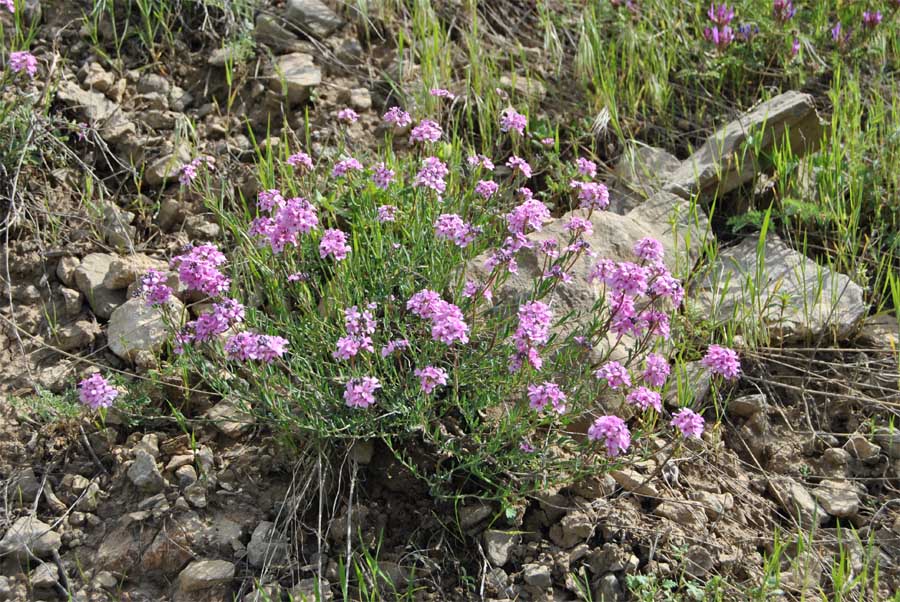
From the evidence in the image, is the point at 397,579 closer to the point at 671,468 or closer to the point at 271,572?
the point at 271,572

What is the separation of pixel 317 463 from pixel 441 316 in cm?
72

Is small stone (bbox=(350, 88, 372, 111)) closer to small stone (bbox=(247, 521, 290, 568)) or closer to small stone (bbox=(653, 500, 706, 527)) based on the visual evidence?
small stone (bbox=(247, 521, 290, 568))

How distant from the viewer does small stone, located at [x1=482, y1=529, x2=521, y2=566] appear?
290cm

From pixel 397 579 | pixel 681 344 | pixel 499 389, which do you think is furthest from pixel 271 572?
pixel 681 344

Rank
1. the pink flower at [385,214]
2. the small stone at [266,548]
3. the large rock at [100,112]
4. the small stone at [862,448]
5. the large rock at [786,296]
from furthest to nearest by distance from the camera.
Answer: the large rock at [100,112], the large rock at [786,296], the small stone at [862,448], the pink flower at [385,214], the small stone at [266,548]

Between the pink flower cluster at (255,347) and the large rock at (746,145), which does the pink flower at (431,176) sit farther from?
the large rock at (746,145)

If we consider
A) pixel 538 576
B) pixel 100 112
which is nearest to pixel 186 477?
pixel 538 576

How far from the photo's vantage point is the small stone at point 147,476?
3072 millimetres

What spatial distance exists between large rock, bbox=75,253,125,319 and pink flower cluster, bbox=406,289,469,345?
1.51 metres

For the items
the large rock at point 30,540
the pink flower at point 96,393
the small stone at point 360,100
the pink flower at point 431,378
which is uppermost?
the pink flower at point 431,378

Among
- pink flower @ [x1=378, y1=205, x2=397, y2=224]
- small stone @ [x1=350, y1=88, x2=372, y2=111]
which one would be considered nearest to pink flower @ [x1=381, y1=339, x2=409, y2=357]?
pink flower @ [x1=378, y1=205, x2=397, y2=224]

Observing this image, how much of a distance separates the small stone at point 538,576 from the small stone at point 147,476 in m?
1.26

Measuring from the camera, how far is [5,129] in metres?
3.91

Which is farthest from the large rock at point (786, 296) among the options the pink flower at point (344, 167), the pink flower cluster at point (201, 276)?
the pink flower cluster at point (201, 276)
